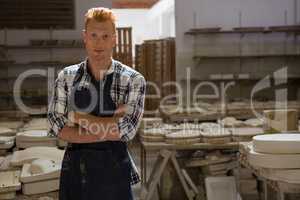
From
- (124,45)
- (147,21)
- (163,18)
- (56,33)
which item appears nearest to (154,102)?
(124,45)

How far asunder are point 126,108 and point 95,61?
25cm

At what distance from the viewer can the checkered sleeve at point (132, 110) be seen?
2008 mm

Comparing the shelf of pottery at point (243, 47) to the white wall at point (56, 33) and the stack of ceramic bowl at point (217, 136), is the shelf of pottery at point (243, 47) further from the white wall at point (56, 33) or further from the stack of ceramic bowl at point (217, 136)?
the stack of ceramic bowl at point (217, 136)

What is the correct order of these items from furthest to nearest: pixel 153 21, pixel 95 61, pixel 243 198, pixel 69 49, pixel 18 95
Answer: pixel 153 21 → pixel 69 49 → pixel 18 95 → pixel 243 198 → pixel 95 61

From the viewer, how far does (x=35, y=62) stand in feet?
25.8

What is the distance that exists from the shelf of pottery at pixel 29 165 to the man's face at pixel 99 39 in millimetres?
1137

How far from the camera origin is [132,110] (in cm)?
204

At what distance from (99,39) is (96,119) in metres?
0.36

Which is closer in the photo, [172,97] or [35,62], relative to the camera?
[35,62]

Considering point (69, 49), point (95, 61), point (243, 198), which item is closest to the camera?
point (95, 61)

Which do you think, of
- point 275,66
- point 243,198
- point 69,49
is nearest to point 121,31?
point 69,49

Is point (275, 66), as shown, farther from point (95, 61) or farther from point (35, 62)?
point (95, 61)

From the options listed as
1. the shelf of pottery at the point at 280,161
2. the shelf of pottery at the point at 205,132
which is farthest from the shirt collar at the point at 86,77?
the shelf of pottery at the point at 205,132

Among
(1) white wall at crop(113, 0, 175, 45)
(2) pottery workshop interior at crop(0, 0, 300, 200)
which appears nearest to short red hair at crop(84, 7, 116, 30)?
(2) pottery workshop interior at crop(0, 0, 300, 200)
